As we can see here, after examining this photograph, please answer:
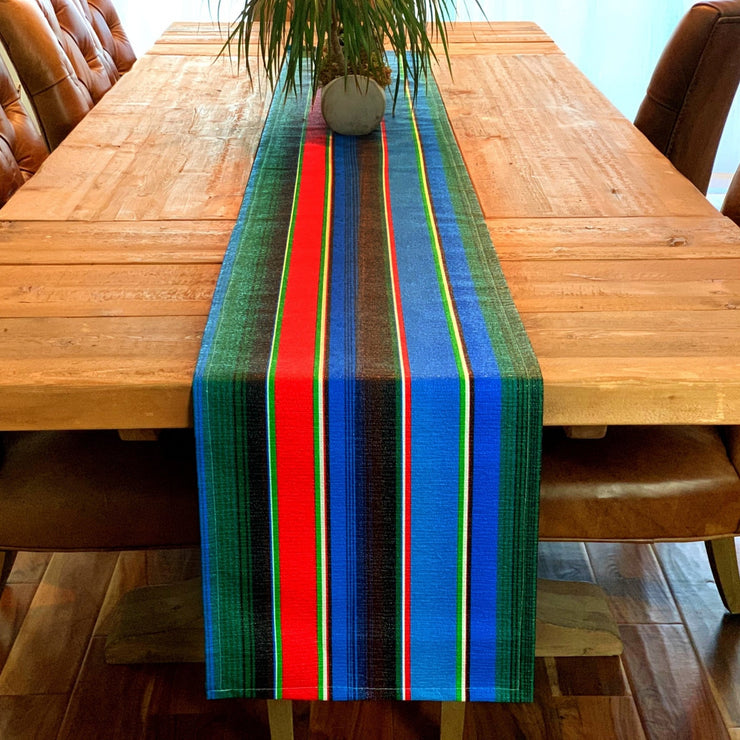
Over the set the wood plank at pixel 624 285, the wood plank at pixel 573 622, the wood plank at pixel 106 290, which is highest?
the wood plank at pixel 624 285

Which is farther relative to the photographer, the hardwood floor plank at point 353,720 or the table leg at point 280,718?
the hardwood floor plank at point 353,720

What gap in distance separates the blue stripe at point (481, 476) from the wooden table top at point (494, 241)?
0.06 metres

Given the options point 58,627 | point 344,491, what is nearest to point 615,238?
point 344,491

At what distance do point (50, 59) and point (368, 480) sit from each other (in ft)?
4.97

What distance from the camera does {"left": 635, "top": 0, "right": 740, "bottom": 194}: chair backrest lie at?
1912 mm

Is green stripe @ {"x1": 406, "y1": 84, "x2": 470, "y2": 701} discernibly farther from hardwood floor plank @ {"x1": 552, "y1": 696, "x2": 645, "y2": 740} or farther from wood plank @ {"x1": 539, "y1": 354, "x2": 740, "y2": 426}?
hardwood floor plank @ {"x1": 552, "y1": 696, "x2": 645, "y2": 740}

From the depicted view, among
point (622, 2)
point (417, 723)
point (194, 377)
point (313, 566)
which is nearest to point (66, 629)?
point (417, 723)

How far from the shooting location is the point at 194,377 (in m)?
0.98

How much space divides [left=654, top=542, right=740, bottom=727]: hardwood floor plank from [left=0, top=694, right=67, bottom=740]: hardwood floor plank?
3.31 ft

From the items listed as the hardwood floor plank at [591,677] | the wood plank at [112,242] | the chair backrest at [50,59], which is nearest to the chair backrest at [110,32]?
the chair backrest at [50,59]

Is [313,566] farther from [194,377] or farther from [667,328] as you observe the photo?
[667,328]

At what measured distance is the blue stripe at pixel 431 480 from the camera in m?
0.98

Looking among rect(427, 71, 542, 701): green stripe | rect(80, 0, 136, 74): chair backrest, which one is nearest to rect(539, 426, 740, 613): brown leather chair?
rect(427, 71, 542, 701): green stripe

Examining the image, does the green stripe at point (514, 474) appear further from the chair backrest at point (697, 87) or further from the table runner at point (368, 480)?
the chair backrest at point (697, 87)
